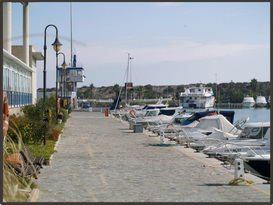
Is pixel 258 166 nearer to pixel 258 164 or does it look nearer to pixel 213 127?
pixel 258 164

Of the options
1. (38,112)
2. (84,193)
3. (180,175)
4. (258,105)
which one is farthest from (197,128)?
(258,105)

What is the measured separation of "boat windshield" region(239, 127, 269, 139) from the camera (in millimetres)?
21655

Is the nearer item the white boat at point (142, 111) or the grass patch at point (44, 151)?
the grass patch at point (44, 151)

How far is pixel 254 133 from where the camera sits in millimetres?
21906

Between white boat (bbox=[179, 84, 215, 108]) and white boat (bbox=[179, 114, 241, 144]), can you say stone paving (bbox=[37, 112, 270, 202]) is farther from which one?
white boat (bbox=[179, 84, 215, 108])

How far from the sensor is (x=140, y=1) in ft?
30.3

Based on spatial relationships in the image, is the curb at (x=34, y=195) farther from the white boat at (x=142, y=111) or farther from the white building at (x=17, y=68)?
the white boat at (x=142, y=111)

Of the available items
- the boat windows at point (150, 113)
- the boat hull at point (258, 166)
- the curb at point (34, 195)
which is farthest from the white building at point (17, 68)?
the curb at point (34, 195)

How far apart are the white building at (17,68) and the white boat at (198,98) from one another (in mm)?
64291

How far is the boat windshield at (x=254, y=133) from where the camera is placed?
21.7 m

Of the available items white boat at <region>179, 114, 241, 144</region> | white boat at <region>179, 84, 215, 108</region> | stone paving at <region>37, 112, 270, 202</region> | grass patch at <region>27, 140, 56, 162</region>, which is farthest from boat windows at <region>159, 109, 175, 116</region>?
white boat at <region>179, 84, 215, 108</region>

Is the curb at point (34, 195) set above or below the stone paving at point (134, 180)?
above

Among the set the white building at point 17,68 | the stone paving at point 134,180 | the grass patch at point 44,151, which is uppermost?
the white building at point 17,68

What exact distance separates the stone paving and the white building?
364 inches
